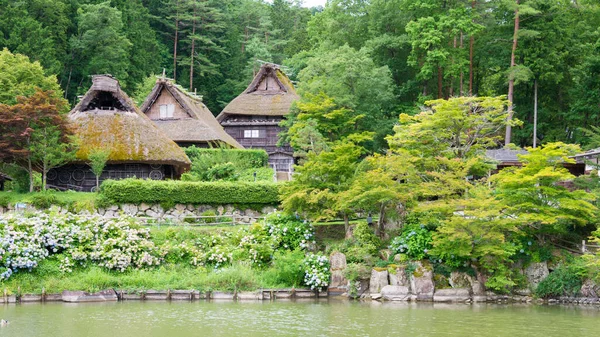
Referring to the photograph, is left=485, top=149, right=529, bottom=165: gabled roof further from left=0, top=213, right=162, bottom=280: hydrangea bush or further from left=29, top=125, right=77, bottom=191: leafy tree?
left=29, top=125, right=77, bottom=191: leafy tree

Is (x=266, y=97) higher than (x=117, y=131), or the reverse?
(x=266, y=97)

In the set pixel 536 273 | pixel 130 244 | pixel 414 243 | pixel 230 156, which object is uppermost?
pixel 230 156

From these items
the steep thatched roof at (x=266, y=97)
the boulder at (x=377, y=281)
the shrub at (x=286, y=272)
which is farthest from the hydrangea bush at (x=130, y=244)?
the steep thatched roof at (x=266, y=97)

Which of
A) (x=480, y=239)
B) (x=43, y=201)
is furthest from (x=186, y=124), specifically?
(x=480, y=239)

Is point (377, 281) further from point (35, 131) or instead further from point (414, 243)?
point (35, 131)

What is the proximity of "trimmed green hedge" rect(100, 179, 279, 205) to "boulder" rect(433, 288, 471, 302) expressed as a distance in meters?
9.67

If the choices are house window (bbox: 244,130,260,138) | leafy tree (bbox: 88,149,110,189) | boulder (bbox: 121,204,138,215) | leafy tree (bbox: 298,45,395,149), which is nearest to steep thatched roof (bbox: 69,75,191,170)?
leafy tree (bbox: 88,149,110,189)

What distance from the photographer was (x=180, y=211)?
3262 cm

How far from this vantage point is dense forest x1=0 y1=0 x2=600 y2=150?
40625 millimetres

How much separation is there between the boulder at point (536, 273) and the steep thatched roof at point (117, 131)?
58.3 feet

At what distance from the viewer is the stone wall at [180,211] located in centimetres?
3145

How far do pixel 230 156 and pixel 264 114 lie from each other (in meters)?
9.23

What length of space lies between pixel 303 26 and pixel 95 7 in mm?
29631

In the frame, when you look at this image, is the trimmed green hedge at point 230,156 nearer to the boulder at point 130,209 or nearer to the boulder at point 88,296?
the boulder at point 130,209
